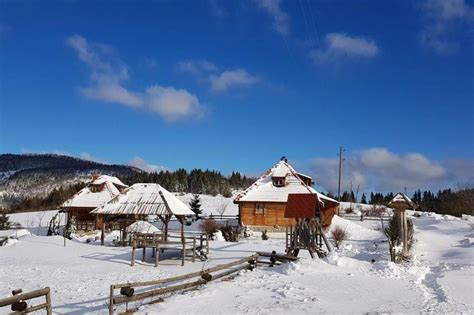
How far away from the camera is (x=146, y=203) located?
26562 mm

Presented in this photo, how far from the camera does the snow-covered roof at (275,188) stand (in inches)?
1577

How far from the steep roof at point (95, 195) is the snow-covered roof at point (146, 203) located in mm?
18388

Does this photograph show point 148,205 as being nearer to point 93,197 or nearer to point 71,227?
point 71,227

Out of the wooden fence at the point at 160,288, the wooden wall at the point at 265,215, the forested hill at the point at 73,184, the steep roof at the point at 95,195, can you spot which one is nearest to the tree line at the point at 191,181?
the forested hill at the point at 73,184

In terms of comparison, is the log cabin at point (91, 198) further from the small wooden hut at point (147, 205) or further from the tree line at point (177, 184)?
the tree line at point (177, 184)

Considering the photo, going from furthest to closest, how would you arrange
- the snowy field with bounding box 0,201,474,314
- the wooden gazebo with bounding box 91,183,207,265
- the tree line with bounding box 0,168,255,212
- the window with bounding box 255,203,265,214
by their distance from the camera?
the tree line with bounding box 0,168,255,212 < the window with bounding box 255,203,265,214 < the wooden gazebo with bounding box 91,183,207,265 < the snowy field with bounding box 0,201,474,314

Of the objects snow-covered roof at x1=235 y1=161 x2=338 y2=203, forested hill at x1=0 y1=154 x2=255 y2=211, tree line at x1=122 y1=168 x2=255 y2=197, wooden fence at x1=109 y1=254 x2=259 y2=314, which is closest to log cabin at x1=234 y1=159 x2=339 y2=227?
snow-covered roof at x1=235 y1=161 x2=338 y2=203

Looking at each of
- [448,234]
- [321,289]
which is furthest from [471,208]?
[321,289]

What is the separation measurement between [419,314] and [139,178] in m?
114

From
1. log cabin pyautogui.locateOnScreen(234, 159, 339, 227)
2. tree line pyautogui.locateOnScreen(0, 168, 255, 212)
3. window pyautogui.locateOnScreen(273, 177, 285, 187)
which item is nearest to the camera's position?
log cabin pyautogui.locateOnScreen(234, 159, 339, 227)

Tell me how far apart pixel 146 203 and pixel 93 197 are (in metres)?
22.6

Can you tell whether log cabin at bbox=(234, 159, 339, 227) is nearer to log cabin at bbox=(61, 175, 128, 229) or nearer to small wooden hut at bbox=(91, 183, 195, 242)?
small wooden hut at bbox=(91, 183, 195, 242)

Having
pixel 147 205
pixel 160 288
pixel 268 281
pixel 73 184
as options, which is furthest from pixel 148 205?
pixel 73 184

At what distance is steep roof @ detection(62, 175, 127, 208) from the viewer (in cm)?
4581
